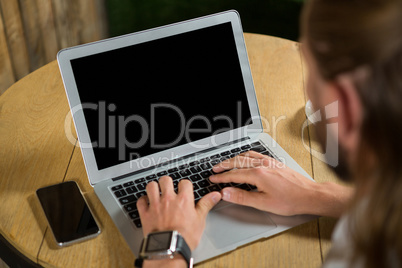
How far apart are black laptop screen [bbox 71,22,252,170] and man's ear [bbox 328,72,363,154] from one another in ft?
1.57

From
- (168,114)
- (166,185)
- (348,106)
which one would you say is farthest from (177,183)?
(348,106)

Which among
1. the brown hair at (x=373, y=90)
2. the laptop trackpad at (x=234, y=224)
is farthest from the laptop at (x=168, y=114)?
the brown hair at (x=373, y=90)

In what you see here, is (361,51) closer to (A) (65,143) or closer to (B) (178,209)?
(B) (178,209)

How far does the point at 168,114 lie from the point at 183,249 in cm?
34

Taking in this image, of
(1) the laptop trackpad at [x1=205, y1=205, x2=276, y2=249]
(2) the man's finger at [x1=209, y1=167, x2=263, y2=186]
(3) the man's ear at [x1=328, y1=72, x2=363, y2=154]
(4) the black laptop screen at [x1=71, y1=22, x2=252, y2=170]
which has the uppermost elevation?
(3) the man's ear at [x1=328, y1=72, x2=363, y2=154]

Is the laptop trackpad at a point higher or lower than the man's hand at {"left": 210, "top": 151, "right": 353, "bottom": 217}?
lower

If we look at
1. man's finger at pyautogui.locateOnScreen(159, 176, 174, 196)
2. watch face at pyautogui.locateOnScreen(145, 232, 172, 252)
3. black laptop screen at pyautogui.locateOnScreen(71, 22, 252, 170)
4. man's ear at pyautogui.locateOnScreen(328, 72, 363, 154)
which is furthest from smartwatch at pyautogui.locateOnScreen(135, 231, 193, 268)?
man's ear at pyautogui.locateOnScreen(328, 72, 363, 154)

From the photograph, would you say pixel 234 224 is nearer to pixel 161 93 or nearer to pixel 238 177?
pixel 238 177

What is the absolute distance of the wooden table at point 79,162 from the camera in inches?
33.2

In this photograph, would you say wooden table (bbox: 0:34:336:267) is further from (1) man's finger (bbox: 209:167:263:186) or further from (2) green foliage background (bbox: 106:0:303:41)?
(2) green foliage background (bbox: 106:0:303:41)

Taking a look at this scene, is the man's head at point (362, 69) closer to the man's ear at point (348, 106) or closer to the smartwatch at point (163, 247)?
the man's ear at point (348, 106)

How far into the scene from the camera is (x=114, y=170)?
0.99m

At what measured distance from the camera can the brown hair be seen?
510 mm

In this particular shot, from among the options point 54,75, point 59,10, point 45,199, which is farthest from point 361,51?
point 59,10
